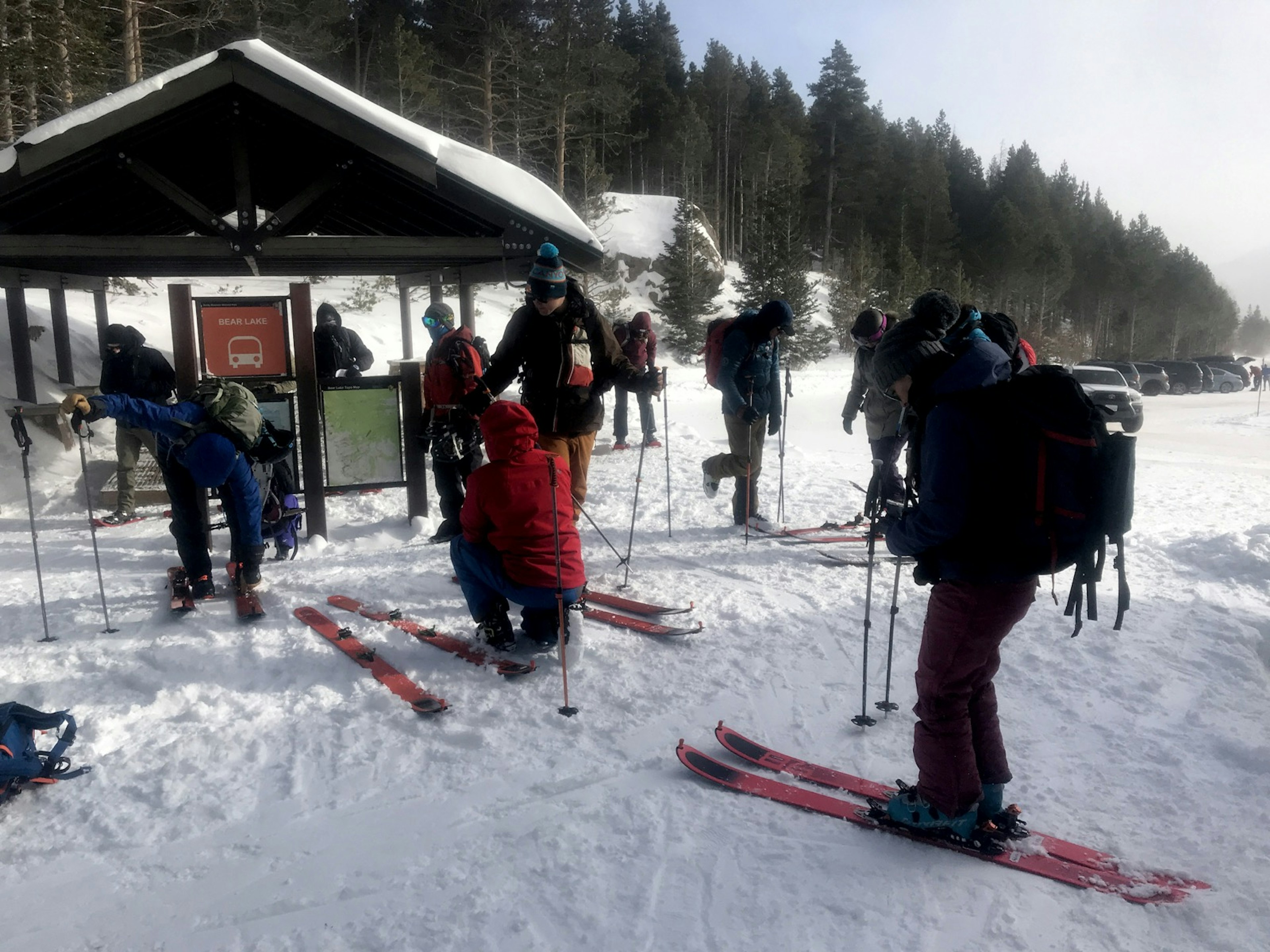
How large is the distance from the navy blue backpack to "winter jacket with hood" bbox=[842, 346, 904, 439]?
544cm

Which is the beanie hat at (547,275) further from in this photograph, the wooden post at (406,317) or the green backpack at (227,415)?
the wooden post at (406,317)

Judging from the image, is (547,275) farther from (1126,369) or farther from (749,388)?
(1126,369)

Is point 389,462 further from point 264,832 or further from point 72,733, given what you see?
point 264,832

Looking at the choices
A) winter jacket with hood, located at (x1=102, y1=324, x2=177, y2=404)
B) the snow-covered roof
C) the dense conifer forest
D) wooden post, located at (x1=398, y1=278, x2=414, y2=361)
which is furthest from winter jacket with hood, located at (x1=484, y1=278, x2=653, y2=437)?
the dense conifer forest

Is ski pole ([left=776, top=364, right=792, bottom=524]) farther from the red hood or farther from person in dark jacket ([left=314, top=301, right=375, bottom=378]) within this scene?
person in dark jacket ([left=314, top=301, right=375, bottom=378])

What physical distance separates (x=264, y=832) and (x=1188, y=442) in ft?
62.4

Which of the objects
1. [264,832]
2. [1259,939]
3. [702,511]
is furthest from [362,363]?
[1259,939]

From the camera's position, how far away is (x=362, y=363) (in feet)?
28.9

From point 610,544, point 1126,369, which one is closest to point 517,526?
point 610,544

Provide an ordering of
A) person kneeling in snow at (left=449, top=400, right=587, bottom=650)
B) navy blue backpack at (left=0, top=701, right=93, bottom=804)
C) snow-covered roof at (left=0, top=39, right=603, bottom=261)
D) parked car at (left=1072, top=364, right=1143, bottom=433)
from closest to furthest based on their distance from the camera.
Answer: navy blue backpack at (left=0, top=701, right=93, bottom=804)
person kneeling in snow at (left=449, top=400, right=587, bottom=650)
snow-covered roof at (left=0, top=39, right=603, bottom=261)
parked car at (left=1072, top=364, right=1143, bottom=433)

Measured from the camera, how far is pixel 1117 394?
19344 millimetres

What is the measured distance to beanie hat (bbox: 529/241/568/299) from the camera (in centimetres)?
511

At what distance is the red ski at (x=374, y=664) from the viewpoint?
12.6ft

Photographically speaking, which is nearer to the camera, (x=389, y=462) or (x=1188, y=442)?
(x=389, y=462)
